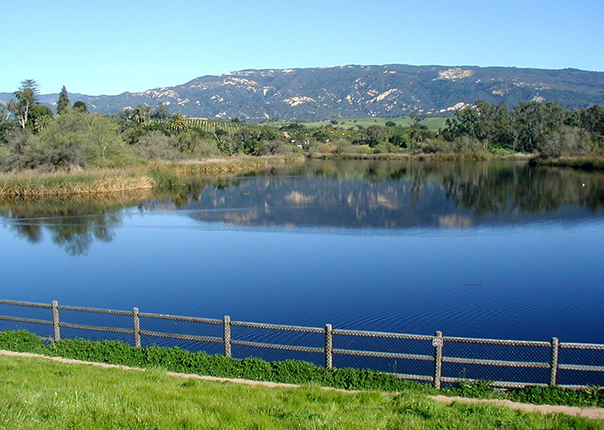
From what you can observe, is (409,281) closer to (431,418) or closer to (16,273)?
(431,418)

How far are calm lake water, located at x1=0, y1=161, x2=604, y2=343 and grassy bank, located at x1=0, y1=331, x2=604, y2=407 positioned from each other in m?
4.36

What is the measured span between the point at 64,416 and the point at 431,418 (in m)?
4.61

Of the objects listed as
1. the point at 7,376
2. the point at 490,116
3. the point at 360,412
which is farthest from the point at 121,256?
the point at 490,116

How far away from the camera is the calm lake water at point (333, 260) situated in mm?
15773

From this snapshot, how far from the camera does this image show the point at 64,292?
18.5 metres

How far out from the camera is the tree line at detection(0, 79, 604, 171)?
175 feet

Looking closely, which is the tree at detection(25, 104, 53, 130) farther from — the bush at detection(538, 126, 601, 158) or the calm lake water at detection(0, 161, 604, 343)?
the bush at detection(538, 126, 601, 158)

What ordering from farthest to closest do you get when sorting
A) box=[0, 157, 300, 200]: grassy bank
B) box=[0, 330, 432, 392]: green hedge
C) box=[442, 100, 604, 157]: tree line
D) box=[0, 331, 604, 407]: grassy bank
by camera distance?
box=[442, 100, 604, 157]: tree line, box=[0, 157, 300, 200]: grassy bank, box=[0, 330, 432, 392]: green hedge, box=[0, 331, 604, 407]: grassy bank

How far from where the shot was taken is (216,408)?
7.69 metres

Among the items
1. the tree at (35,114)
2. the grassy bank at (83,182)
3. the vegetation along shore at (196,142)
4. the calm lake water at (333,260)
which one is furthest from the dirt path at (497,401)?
the tree at (35,114)

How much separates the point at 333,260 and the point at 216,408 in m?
14.9

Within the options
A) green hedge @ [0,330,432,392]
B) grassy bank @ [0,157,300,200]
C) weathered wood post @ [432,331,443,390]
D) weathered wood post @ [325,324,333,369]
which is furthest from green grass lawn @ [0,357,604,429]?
grassy bank @ [0,157,300,200]

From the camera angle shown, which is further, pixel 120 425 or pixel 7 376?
pixel 7 376

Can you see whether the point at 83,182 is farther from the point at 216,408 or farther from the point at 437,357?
the point at 216,408
